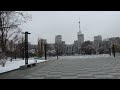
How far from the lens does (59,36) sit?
5541 inches
